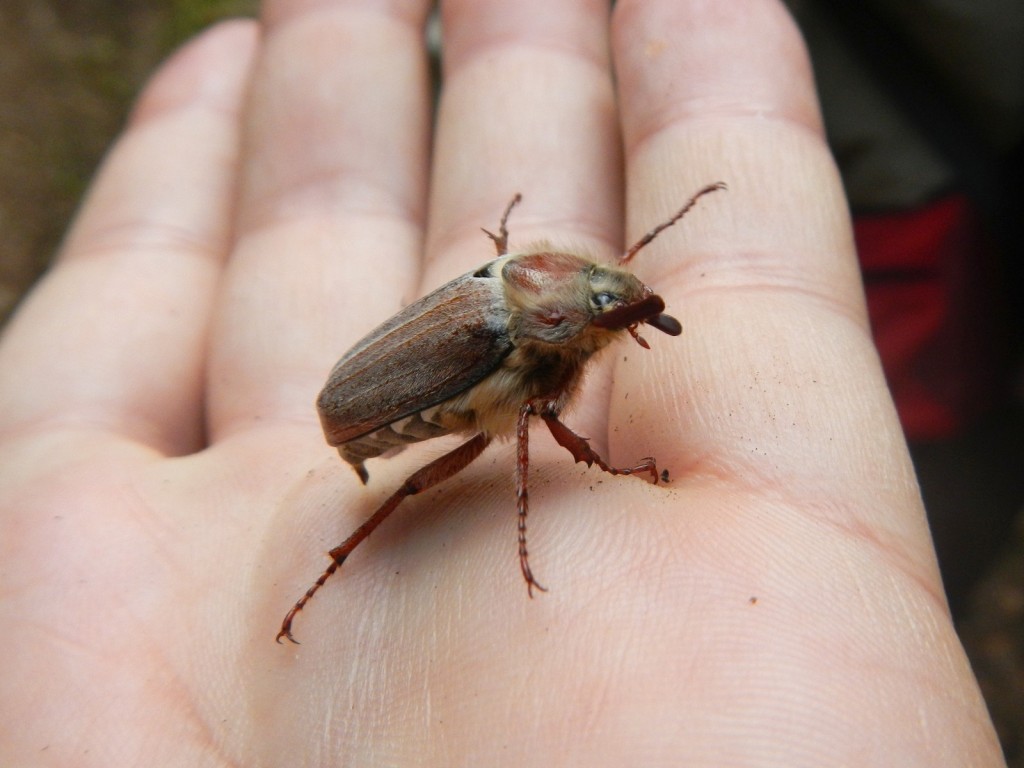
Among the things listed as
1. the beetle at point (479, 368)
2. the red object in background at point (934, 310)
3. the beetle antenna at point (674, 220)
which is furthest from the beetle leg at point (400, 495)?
the red object in background at point (934, 310)

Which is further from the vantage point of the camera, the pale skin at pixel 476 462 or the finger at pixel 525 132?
the finger at pixel 525 132

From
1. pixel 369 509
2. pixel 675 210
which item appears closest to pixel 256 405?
pixel 369 509

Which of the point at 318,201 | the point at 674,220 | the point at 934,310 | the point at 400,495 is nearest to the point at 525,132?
the point at 318,201

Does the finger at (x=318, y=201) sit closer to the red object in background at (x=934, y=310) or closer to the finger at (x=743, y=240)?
the finger at (x=743, y=240)

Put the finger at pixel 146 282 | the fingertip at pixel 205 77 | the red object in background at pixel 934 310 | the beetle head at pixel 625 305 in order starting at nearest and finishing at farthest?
the beetle head at pixel 625 305, the finger at pixel 146 282, the red object in background at pixel 934 310, the fingertip at pixel 205 77

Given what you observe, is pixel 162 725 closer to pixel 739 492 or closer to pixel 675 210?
pixel 739 492
